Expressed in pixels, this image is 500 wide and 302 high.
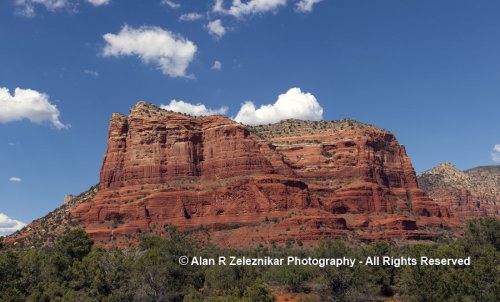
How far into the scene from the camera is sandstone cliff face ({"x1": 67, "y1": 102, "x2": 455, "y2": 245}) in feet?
379

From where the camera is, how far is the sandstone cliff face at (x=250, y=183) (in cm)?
11550

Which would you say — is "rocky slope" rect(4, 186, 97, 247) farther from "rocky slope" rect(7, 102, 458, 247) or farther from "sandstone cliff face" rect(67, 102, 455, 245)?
"sandstone cliff face" rect(67, 102, 455, 245)

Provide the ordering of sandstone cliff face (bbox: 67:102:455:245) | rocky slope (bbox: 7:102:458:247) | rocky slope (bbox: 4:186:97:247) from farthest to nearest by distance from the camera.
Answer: rocky slope (bbox: 4:186:97:247) → sandstone cliff face (bbox: 67:102:455:245) → rocky slope (bbox: 7:102:458:247)

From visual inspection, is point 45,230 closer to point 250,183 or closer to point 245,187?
point 245,187

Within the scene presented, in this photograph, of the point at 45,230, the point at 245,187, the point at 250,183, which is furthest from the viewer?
the point at 45,230

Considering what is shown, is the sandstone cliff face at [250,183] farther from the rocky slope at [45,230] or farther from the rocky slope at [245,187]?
the rocky slope at [45,230]

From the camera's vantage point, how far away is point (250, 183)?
118500mm

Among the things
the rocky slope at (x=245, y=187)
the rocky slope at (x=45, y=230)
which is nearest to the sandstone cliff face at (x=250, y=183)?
the rocky slope at (x=245, y=187)

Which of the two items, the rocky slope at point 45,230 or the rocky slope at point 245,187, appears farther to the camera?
the rocky slope at point 45,230

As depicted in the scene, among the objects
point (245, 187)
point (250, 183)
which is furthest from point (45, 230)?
point (250, 183)

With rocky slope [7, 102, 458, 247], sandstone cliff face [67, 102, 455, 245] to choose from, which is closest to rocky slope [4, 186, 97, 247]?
rocky slope [7, 102, 458, 247]

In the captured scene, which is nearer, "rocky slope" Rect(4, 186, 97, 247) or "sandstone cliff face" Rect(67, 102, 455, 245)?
"sandstone cliff face" Rect(67, 102, 455, 245)

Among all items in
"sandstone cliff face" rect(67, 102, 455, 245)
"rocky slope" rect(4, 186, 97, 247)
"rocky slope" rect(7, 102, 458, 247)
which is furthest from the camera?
"rocky slope" rect(4, 186, 97, 247)

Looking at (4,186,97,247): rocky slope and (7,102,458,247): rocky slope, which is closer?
(7,102,458,247): rocky slope
